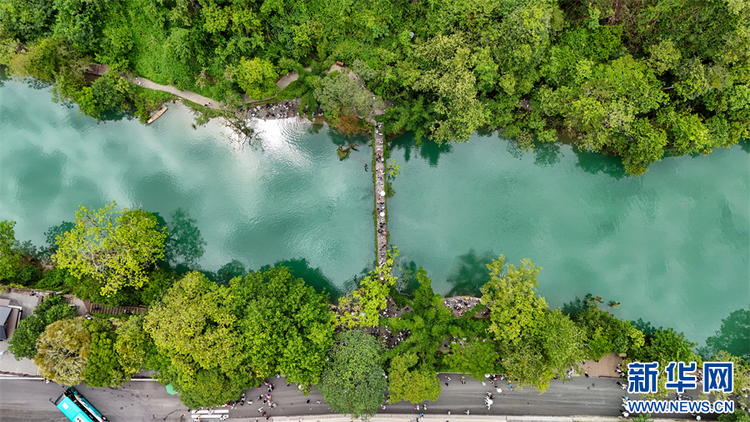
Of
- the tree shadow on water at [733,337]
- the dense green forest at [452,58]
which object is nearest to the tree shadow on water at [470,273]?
the dense green forest at [452,58]

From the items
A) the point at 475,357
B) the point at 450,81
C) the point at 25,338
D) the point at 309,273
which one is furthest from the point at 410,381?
the point at 25,338

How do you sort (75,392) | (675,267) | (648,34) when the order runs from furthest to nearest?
(675,267) → (75,392) → (648,34)

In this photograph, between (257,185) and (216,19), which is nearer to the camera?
(216,19)

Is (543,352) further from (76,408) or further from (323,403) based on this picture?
(76,408)

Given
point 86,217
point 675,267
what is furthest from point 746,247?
point 86,217

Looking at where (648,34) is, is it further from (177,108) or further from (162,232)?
(162,232)

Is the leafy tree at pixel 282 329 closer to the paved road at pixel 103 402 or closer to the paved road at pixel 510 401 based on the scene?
the paved road at pixel 510 401

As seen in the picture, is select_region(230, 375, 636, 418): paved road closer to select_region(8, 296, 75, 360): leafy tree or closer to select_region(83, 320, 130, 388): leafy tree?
select_region(83, 320, 130, 388): leafy tree
